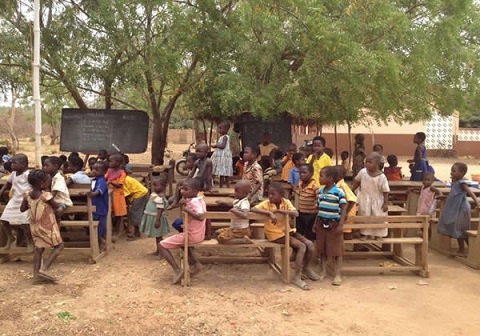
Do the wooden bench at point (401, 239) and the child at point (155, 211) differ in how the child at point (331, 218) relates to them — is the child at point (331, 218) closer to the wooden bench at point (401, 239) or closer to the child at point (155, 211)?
the wooden bench at point (401, 239)

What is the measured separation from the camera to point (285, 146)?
12930mm

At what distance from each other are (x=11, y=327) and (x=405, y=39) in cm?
712

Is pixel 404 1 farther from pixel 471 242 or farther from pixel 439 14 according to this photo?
pixel 471 242

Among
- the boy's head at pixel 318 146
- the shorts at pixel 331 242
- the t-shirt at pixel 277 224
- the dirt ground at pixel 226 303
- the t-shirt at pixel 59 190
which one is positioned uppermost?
the boy's head at pixel 318 146

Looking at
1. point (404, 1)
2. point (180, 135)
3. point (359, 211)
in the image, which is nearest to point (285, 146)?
point (404, 1)

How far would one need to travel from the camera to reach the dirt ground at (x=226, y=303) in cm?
408

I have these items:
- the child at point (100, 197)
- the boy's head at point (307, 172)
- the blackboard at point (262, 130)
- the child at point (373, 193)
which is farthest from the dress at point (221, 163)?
the blackboard at point (262, 130)

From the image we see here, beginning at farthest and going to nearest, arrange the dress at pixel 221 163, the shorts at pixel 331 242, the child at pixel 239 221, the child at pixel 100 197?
the dress at pixel 221 163, the child at pixel 100 197, the shorts at pixel 331 242, the child at pixel 239 221

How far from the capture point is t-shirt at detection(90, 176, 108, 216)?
20.4 feet

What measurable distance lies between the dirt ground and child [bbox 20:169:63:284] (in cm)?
22

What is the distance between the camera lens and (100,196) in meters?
6.39

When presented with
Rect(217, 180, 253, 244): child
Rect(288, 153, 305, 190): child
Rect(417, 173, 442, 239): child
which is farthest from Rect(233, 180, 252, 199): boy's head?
Rect(417, 173, 442, 239): child

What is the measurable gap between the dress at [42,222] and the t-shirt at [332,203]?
3.10m

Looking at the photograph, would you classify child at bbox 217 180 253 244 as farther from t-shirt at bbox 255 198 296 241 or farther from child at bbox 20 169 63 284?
child at bbox 20 169 63 284
